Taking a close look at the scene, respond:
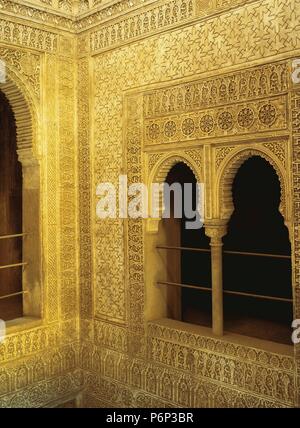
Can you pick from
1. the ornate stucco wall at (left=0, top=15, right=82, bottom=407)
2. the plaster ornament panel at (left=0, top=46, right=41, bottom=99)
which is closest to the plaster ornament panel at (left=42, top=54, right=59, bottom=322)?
the ornate stucco wall at (left=0, top=15, right=82, bottom=407)

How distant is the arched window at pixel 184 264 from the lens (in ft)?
16.5

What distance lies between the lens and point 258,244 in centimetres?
580

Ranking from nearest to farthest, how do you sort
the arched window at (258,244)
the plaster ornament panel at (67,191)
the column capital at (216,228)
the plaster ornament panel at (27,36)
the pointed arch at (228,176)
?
the pointed arch at (228,176)
the column capital at (216,228)
the plaster ornament panel at (27,36)
the plaster ornament panel at (67,191)
the arched window at (258,244)

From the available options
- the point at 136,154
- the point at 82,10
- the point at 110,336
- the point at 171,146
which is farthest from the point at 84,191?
the point at 82,10

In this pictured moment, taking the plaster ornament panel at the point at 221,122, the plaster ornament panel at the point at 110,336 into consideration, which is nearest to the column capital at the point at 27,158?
the plaster ornament panel at the point at 221,122

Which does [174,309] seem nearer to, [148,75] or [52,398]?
[52,398]

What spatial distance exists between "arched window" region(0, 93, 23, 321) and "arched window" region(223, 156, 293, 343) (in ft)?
9.10

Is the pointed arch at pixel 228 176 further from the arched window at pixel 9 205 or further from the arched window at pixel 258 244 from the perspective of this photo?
the arched window at pixel 9 205

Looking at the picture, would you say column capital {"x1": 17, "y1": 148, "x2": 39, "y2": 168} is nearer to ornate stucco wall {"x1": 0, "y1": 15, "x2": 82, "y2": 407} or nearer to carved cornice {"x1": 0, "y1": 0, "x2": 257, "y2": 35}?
ornate stucco wall {"x1": 0, "y1": 15, "x2": 82, "y2": 407}

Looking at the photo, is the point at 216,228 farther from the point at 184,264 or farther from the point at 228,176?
the point at 184,264

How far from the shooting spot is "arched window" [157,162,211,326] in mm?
5016

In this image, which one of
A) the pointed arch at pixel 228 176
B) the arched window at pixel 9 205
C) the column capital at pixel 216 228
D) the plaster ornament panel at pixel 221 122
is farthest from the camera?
the arched window at pixel 9 205

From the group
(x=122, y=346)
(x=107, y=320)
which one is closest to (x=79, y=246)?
(x=107, y=320)

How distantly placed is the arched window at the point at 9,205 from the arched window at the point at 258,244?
277 centimetres
